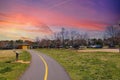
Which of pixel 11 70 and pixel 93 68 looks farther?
pixel 93 68

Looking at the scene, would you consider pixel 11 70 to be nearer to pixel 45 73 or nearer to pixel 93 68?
pixel 45 73

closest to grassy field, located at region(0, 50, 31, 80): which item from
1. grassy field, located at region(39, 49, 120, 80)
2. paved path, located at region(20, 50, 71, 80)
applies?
paved path, located at region(20, 50, 71, 80)

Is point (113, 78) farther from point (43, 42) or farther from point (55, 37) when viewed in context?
point (43, 42)

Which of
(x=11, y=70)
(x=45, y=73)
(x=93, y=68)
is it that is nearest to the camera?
(x=45, y=73)

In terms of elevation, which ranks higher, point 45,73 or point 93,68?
point 45,73

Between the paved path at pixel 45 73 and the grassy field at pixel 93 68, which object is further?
the grassy field at pixel 93 68

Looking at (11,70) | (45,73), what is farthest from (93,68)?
(11,70)

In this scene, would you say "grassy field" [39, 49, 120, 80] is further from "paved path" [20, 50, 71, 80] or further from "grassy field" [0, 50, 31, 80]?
"grassy field" [0, 50, 31, 80]

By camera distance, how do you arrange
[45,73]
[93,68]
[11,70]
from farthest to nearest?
[93,68] < [11,70] < [45,73]

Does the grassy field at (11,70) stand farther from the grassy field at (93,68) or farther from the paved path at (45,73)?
the grassy field at (93,68)

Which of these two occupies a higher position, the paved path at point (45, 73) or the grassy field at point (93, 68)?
the paved path at point (45, 73)

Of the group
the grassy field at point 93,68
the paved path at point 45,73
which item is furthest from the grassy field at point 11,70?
the grassy field at point 93,68

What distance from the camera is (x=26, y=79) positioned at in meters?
17.3

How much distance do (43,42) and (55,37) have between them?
2322 cm
